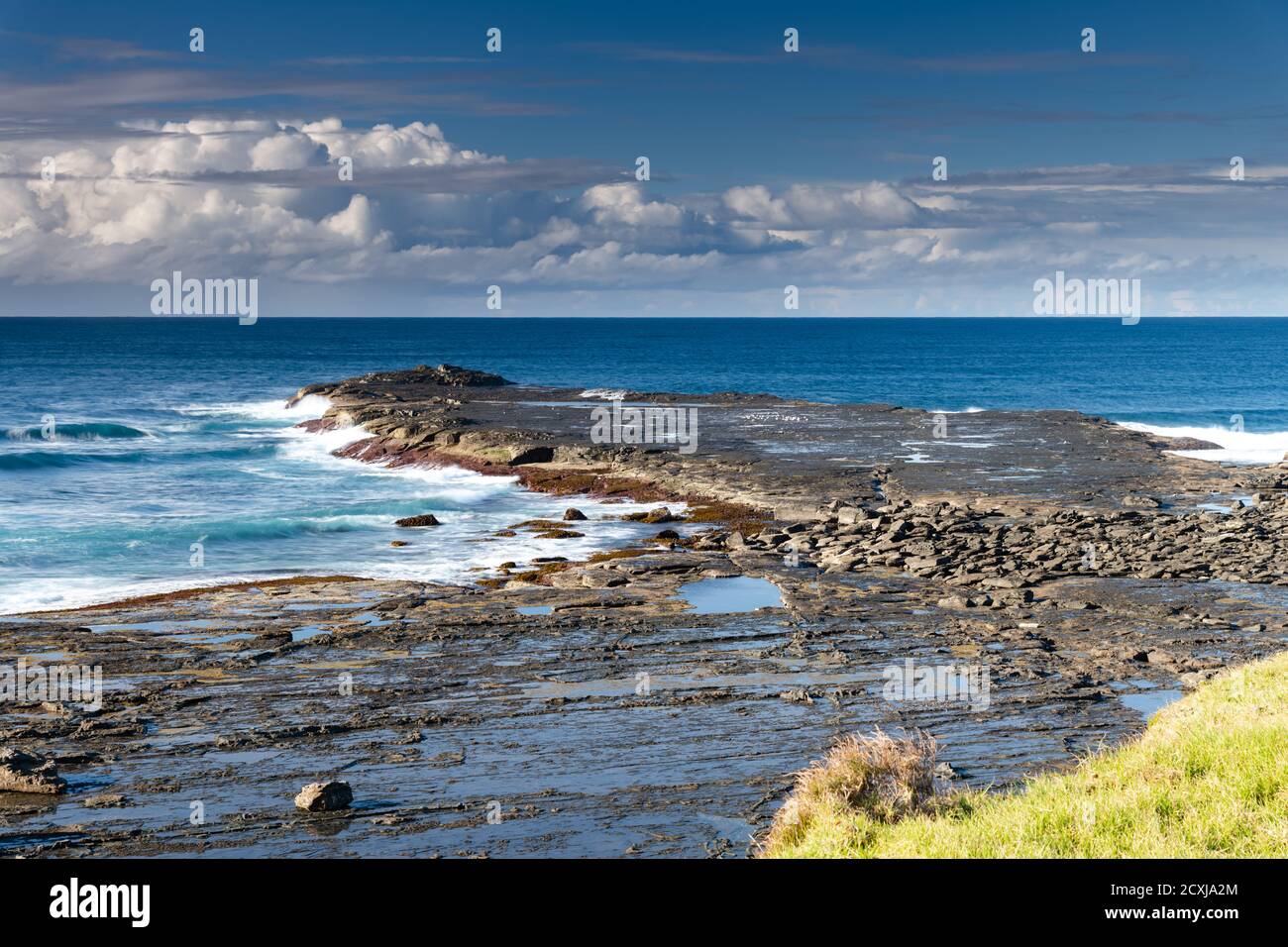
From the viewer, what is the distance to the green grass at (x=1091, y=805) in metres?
10.5

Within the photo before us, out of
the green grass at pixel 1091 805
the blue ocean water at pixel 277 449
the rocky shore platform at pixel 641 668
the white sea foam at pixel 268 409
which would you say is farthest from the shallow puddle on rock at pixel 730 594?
the white sea foam at pixel 268 409

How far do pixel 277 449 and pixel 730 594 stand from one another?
4562 cm

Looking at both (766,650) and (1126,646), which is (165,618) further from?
(1126,646)

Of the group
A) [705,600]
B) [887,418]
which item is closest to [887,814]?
[705,600]

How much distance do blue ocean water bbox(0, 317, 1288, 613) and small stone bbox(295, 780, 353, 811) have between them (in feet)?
60.0

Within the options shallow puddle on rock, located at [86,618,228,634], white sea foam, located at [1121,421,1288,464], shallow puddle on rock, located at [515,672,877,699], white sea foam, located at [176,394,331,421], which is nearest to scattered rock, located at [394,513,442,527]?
shallow puddle on rock, located at [86,618,228,634]

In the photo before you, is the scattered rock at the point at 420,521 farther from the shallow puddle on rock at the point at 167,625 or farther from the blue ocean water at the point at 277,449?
the shallow puddle on rock at the point at 167,625

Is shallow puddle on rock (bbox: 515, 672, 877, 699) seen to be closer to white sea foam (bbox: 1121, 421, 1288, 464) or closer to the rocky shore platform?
the rocky shore platform

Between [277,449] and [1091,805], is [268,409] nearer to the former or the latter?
[277,449]

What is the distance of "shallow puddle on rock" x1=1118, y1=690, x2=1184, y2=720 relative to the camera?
20750mm

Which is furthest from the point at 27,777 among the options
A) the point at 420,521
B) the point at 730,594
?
the point at 420,521

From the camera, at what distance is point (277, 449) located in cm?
6962

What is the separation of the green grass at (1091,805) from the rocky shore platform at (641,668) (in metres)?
1.72
